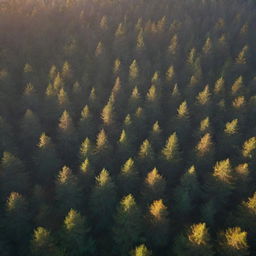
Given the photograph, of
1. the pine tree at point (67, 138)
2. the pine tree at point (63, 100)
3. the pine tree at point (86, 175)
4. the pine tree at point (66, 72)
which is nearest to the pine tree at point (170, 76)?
the pine tree at point (66, 72)

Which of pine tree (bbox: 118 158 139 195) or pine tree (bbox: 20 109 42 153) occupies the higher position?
pine tree (bbox: 20 109 42 153)

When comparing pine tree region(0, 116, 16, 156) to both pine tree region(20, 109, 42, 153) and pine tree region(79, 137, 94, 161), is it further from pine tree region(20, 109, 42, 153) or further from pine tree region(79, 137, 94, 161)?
pine tree region(79, 137, 94, 161)

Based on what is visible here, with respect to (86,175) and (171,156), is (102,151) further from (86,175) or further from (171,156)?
(171,156)

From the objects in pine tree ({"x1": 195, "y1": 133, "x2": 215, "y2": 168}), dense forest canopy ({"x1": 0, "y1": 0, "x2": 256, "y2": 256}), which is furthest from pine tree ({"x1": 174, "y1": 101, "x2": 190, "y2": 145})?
pine tree ({"x1": 195, "y1": 133, "x2": 215, "y2": 168})

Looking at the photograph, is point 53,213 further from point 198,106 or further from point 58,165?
point 198,106

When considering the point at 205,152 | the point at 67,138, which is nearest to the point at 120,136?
the point at 67,138

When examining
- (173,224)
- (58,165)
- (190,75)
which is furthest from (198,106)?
(58,165)
